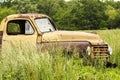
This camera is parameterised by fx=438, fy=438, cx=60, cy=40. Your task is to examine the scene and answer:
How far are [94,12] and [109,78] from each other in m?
109

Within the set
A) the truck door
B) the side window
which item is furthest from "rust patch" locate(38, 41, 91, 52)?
the side window

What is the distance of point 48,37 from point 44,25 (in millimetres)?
1030

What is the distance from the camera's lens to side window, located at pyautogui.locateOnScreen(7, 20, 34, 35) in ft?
40.8

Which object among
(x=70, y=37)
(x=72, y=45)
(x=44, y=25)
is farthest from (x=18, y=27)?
(x=72, y=45)

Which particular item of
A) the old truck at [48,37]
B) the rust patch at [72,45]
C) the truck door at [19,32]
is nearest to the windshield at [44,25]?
the old truck at [48,37]

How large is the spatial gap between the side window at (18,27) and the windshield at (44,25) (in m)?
0.31

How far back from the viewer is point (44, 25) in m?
12.3

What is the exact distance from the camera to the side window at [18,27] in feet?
40.8

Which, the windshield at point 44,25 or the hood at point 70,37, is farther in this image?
the windshield at point 44,25

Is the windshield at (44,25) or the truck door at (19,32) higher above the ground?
the windshield at (44,25)

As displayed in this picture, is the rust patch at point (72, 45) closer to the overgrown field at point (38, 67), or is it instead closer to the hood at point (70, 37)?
the hood at point (70, 37)

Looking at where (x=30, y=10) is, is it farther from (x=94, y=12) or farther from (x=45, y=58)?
(x=45, y=58)

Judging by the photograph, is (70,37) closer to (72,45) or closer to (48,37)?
(72,45)

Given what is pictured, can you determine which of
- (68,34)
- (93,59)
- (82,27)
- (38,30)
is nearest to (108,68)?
(93,59)
